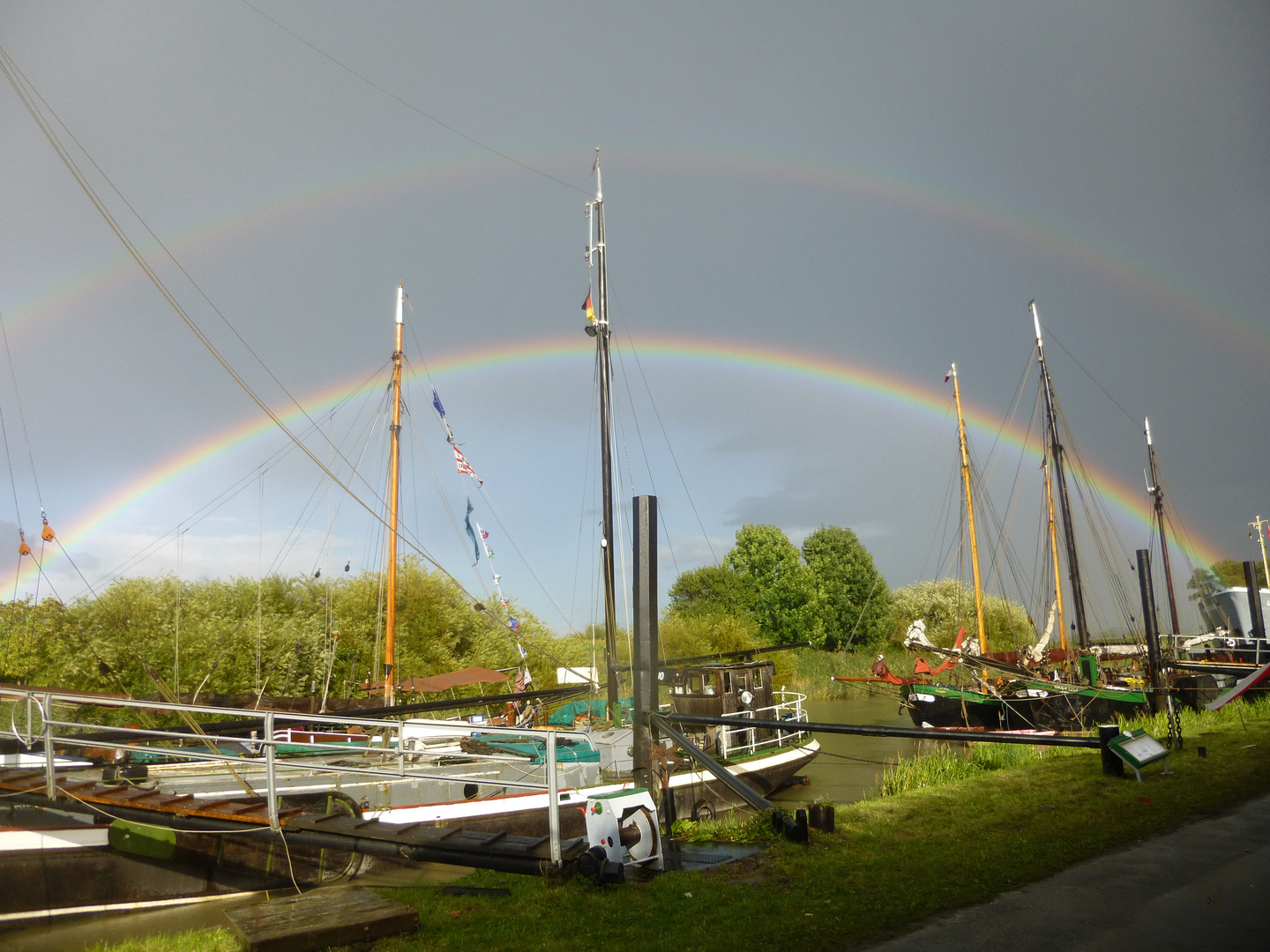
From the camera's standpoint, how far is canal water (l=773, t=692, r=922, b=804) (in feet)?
65.3

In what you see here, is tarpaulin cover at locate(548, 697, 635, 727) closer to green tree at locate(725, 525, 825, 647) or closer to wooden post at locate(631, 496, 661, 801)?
wooden post at locate(631, 496, 661, 801)

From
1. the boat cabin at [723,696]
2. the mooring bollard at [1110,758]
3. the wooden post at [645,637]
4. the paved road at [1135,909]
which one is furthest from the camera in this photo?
the boat cabin at [723,696]

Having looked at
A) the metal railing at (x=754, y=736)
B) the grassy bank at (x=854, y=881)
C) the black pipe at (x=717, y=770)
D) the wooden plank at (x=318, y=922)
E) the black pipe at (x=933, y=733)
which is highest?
the black pipe at (x=933, y=733)

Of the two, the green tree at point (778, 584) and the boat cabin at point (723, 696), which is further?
the green tree at point (778, 584)

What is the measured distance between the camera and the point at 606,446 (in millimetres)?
24906

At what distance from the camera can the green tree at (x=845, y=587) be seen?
70875mm

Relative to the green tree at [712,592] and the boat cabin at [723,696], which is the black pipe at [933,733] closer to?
the boat cabin at [723,696]

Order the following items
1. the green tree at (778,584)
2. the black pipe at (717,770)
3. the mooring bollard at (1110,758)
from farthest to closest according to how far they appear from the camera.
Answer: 1. the green tree at (778,584)
2. the mooring bollard at (1110,758)
3. the black pipe at (717,770)

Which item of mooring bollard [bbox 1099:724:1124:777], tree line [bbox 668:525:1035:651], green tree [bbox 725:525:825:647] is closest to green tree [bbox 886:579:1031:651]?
tree line [bbox 668:525:1035:651]

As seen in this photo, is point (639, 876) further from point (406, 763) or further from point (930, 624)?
point (930, 624)

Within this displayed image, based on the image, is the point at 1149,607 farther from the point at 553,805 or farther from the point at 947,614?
the point at 947,614

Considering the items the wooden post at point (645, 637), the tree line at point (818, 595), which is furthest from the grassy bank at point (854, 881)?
the tree line at point (818, 595)

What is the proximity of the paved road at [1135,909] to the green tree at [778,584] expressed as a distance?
61.6 meters

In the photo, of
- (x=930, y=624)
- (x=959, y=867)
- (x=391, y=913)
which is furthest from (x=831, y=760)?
(x=930, y=624)
